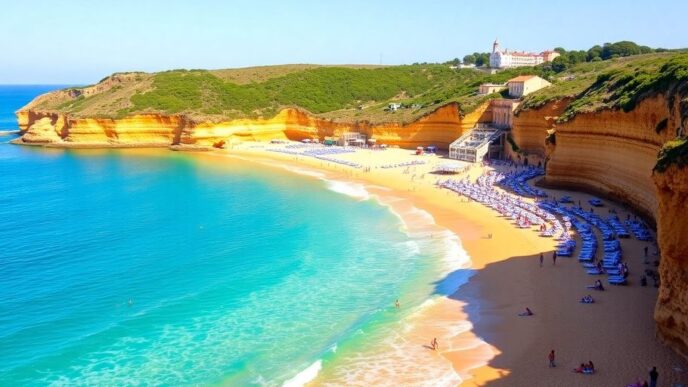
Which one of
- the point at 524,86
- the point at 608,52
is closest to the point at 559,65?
the point at 608,52

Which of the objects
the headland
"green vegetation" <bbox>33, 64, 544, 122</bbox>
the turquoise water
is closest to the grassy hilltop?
"green vegetation" <bbox>33, 64, 544, 122</bbox>

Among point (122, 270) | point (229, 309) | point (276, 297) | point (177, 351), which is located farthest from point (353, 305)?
point (122, 270)

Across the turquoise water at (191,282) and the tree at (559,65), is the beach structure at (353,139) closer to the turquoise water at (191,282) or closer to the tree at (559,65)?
the turquoise water at (191,282)

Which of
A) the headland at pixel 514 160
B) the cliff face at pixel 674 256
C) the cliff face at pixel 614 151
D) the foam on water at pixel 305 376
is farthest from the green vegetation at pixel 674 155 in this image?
the foam on water at pixel 305 376

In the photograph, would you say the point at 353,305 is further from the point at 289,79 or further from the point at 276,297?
the point at 289,79

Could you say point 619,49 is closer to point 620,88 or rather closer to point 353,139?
point 353,139

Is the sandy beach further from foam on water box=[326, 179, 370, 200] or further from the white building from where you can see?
the white building
